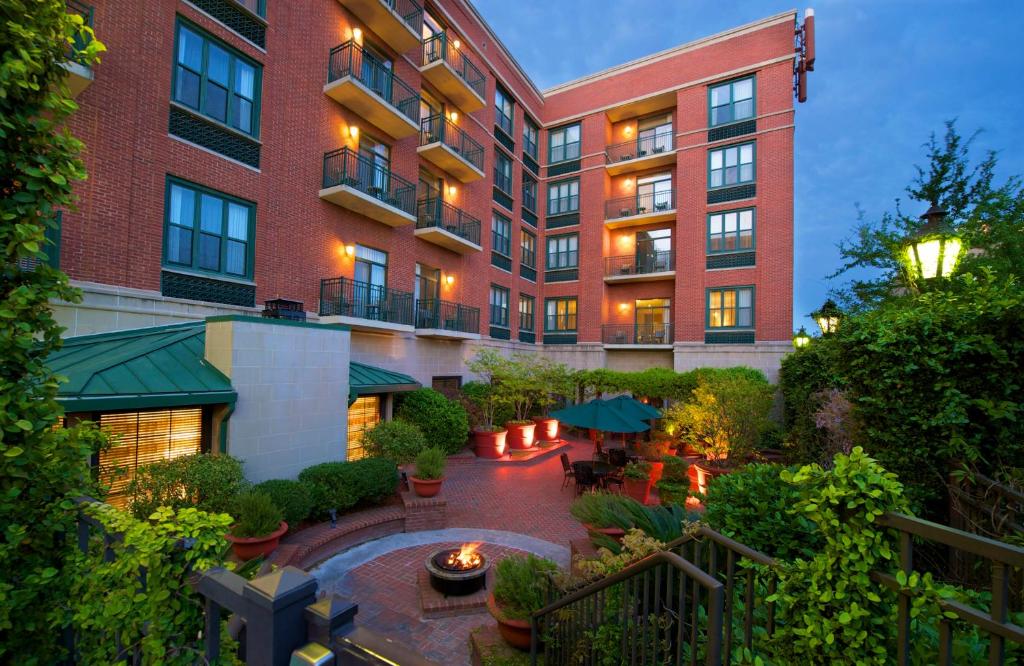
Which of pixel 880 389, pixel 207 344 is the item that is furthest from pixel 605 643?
pixel 207 344

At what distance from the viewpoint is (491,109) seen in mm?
22625

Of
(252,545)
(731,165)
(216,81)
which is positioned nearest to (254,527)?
(252,545)

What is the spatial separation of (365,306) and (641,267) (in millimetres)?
16457

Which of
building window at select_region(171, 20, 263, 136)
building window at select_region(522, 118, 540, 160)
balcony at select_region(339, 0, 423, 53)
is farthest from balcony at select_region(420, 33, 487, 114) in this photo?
building window at select_region(171, 20, 263, 136)

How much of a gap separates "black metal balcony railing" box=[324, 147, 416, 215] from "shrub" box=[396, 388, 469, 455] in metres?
6.95

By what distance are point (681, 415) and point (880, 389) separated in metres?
8.44

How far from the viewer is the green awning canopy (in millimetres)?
6613

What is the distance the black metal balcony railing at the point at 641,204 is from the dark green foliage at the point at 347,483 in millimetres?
20926

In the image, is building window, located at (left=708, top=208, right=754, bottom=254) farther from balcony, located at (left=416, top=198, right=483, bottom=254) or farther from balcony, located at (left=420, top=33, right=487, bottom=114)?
balcony, located at (left=420, top=33, right=487, bottom=114)

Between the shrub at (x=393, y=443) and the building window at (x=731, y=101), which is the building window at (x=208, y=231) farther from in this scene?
the building window at (x=731, y=101)

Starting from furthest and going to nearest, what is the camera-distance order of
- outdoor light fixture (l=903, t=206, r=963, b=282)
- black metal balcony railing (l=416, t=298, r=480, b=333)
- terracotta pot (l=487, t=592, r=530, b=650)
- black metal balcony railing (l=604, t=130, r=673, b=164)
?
black metal balcony railing (l=604, t=130, r=673, b=164) → black metal balcony railing (l=416, t=298, r=480, b=333) → outdoor light fixture (l=903, t=206, r=963, b=282) → terracotta pot (l=487, t=592, r=530, b=650)

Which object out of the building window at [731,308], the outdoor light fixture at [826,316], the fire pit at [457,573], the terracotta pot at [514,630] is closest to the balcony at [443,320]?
the fire pit at [457,573]

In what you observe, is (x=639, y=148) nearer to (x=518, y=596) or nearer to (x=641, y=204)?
(x=641, y=204)

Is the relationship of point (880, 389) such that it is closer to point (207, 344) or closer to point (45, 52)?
point (45, 52)
